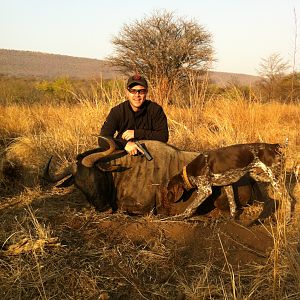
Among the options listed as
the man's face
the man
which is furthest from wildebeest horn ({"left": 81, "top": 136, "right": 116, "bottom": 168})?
the man's face

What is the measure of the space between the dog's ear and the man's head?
3.79 ft

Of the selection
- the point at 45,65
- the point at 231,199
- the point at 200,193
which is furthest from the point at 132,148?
the point at 45,65

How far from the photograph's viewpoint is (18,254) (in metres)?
2.97

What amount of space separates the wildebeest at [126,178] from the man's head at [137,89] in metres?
0.57

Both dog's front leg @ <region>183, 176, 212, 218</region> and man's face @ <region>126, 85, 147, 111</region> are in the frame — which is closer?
dog's front leg @ <region>183, 176, 212, 218</region>

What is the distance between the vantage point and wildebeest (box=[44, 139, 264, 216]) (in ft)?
13.9

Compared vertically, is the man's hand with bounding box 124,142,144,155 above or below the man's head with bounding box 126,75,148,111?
below

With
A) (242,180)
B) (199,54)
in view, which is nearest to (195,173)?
(242,180)

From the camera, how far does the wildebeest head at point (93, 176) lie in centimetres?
421

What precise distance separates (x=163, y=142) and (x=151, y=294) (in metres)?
2.45

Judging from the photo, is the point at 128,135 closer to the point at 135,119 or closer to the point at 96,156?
the point at 135,119

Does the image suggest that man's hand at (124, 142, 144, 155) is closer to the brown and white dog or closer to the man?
the man

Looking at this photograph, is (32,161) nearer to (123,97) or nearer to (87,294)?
(123,97)

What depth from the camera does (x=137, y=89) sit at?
4.74 meters
